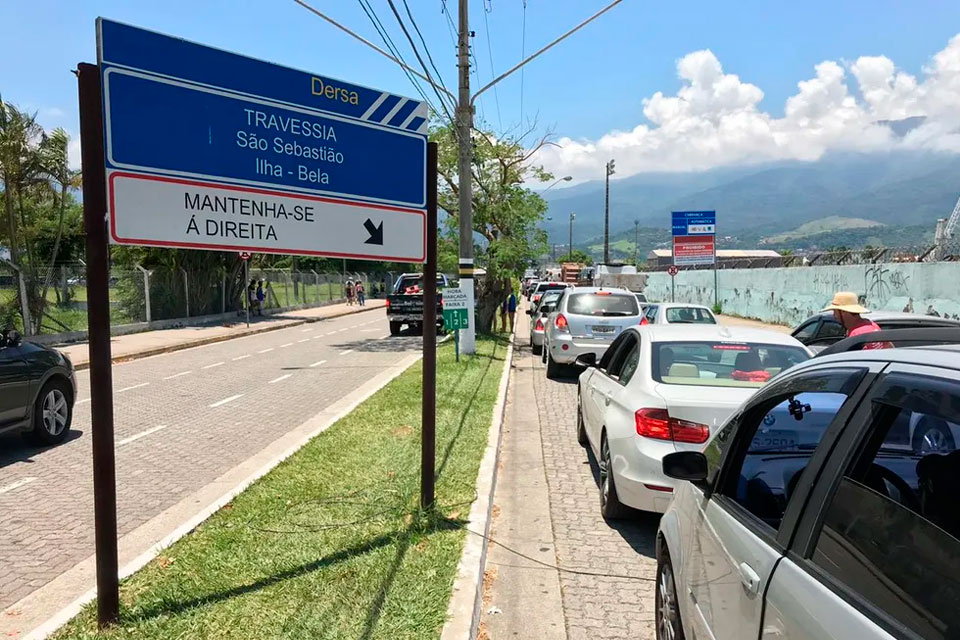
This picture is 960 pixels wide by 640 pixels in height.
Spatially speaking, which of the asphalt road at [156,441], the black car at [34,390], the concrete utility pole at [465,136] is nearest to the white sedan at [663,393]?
the asphalt road at [156,441]

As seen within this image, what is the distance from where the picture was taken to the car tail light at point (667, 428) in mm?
4707

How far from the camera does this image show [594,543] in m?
5.13

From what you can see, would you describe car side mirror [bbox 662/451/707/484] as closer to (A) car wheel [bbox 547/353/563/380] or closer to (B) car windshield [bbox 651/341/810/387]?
(B) car windshield [bbox 651/341/810/387]

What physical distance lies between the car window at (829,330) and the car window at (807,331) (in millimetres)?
185

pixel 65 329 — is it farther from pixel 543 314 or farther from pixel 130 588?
pixel 130 588

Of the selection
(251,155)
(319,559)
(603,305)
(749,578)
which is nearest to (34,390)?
(319,559)

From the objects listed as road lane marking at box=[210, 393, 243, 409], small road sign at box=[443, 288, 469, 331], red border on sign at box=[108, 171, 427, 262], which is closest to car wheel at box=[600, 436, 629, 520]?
red border on sign at box=[108, 171, 427, 262]

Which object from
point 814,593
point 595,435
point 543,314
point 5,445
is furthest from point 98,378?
point 543,314

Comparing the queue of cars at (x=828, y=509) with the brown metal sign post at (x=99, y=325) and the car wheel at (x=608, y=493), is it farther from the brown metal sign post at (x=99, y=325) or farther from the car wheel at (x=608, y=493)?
the brown metal sign post at (x=99, y=325)

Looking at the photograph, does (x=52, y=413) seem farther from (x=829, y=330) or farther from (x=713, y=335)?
(x=829, y=330)

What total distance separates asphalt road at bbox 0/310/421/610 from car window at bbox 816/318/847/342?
7651 mm

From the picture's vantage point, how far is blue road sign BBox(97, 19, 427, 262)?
355 centimetres

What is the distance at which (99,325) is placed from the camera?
11.1 feet

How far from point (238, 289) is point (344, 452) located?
1093 inches
